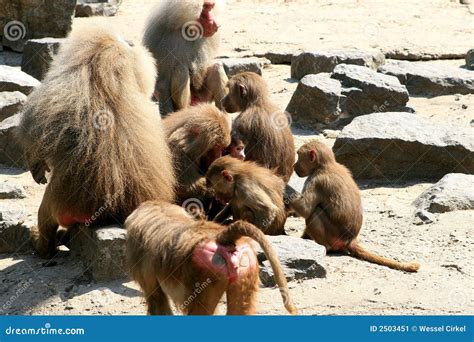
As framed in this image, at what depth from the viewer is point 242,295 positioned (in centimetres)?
461

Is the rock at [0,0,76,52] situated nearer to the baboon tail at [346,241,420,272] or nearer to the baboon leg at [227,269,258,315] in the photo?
the baboon tail at [346,241,420,272]

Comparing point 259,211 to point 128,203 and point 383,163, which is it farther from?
point 383,163

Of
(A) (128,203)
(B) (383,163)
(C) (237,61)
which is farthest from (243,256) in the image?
(C) (237,61)

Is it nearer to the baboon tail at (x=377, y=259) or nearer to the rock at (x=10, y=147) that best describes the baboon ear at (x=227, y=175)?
the baboon tail at (x=377, y=259)

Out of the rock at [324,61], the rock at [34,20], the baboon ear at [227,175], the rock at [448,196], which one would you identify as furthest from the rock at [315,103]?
the rock at [34,20]

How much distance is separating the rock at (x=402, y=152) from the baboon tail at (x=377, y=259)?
1654 millimetres

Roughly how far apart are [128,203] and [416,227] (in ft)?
7.16

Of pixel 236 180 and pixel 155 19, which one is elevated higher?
pixel 155 19

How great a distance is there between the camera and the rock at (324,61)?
33.8 ft

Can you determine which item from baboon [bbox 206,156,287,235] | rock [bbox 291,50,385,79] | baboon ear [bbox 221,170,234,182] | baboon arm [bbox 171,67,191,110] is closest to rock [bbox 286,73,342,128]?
rock [bbox 291,50,385,79]

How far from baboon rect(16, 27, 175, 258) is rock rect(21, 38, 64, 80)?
380cm

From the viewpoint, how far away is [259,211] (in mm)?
6223

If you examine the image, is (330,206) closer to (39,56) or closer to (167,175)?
(167,175)

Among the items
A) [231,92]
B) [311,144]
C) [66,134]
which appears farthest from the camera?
[231,92]
